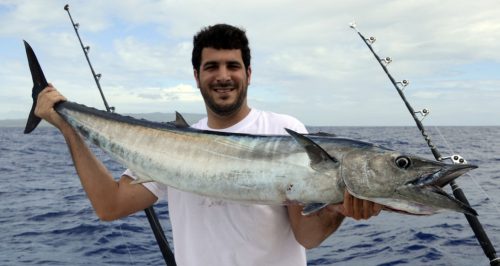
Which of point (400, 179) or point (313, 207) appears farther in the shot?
point (313, 207)

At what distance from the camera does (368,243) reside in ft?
27.4

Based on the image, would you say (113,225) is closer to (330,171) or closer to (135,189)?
(135,189)

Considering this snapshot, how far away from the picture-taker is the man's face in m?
2.97

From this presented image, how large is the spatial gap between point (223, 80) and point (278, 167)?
724 mm

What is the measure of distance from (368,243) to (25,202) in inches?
350

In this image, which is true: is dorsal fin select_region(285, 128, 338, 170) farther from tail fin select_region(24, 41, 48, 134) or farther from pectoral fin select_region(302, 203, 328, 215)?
tail fin select_region(24, 41, 48, 134)

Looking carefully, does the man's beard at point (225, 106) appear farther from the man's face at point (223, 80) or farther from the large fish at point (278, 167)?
the large fish at point (278, 167)

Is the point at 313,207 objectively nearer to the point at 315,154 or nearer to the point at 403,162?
the point at 315,154

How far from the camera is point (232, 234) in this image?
111 inches

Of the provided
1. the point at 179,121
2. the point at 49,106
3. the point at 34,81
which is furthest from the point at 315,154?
the point at 34,81

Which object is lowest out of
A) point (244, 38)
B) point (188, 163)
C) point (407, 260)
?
point (407, 260)

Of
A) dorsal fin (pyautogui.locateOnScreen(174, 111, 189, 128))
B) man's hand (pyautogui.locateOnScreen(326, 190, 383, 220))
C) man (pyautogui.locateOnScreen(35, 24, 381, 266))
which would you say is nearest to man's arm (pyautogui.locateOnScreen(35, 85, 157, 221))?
man (pyautogui.locateOnScreen(35, 24, 381, 266))

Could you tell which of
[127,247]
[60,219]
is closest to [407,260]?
[127,247]

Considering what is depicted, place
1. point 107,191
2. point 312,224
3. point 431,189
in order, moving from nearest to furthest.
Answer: point 431,189
point 312,224
point 107,191
